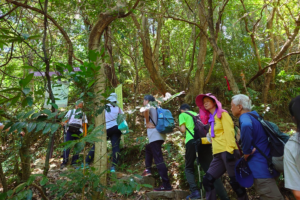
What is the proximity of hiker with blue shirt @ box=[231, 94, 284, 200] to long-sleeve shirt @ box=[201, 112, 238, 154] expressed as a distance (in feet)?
1.45

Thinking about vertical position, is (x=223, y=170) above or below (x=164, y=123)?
below

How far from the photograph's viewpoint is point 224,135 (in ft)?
12.0

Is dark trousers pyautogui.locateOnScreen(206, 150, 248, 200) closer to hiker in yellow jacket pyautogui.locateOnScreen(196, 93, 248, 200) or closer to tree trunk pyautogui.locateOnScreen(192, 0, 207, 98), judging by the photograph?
hiker in yellow jacket pyautogui.locateOnScreen(196, 93, 248, 200)

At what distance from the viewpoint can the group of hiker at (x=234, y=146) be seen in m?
1.81

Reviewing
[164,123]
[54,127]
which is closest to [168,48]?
[164,123]

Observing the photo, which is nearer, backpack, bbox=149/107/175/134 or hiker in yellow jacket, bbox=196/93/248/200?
hiker in yellow jacket, bbox=196/93/248/200

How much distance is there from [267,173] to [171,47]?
8982mm

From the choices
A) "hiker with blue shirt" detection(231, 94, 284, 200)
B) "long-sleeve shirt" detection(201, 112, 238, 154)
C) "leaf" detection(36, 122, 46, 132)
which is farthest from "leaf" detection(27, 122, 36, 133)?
"long-sleeve shirt" detection(201, 112, 238, 154)

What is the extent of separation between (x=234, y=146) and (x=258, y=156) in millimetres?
540

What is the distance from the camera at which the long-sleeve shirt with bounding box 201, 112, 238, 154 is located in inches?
139

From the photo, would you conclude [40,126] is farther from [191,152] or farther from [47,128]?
[191,152]

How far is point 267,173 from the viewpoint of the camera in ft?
9.41

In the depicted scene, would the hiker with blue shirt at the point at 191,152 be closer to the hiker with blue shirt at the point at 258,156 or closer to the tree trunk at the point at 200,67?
the hiker with blue shirt at the point at 258,156

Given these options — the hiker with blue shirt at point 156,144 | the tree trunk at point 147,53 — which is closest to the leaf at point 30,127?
the hiker with blue shirt at point 156,144
